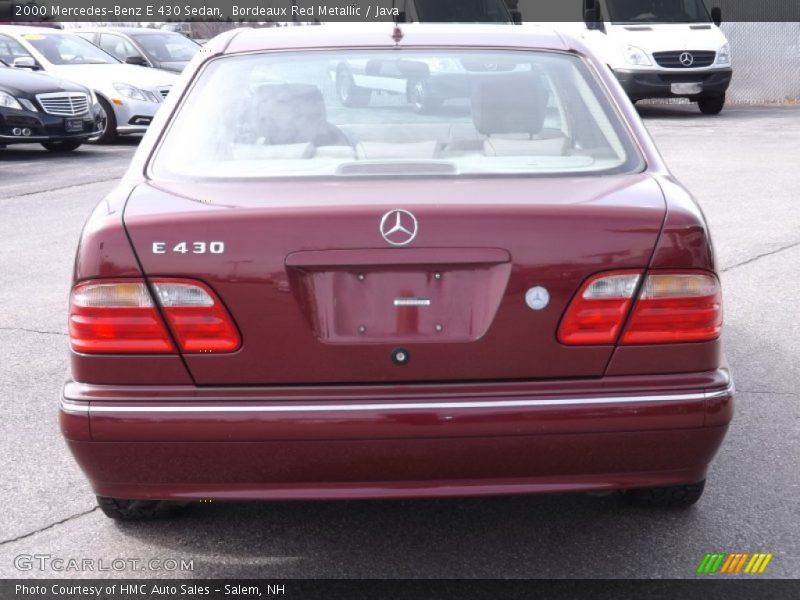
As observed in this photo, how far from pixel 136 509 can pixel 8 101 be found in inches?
461

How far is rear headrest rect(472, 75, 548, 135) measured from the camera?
3.79m

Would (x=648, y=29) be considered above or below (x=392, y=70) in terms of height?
below

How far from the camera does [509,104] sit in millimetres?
3869

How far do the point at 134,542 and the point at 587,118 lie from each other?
1.87 meters

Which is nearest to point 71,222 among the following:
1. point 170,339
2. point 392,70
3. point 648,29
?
point 392,70

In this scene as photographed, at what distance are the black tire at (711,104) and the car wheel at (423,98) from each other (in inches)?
699

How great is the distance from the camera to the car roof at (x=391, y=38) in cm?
406

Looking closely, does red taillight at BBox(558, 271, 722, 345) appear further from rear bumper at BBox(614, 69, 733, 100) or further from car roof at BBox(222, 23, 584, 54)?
rear bumper at BBox(614, 69, 733, 100)

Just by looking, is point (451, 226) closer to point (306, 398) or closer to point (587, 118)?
point (306, 398)

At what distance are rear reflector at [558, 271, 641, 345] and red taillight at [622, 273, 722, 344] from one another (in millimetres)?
33

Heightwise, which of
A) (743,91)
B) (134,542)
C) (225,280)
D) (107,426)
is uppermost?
(225,280)

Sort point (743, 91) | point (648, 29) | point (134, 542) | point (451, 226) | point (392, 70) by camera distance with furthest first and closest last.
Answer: point (743, 91)
point (648, 29)
point (392, 70)
point (134, 542)
point (451, 226)

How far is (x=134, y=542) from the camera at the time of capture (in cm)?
370

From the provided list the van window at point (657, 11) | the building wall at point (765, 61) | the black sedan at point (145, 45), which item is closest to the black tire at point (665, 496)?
the black sedan at point (145, 45)
